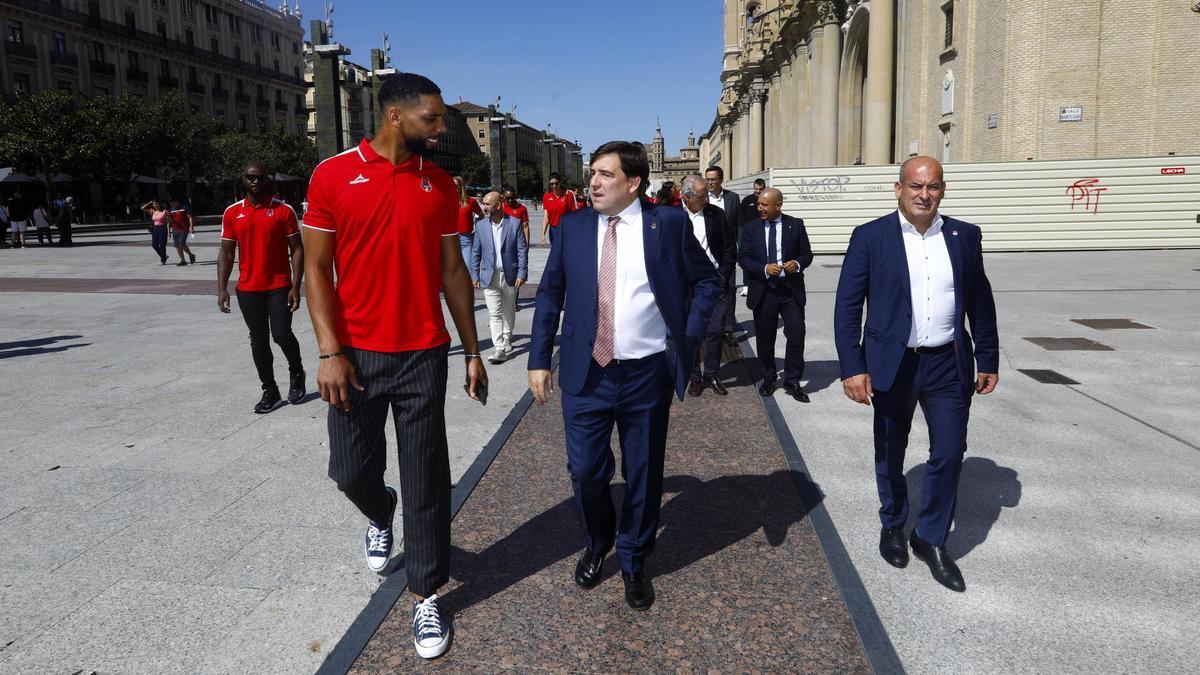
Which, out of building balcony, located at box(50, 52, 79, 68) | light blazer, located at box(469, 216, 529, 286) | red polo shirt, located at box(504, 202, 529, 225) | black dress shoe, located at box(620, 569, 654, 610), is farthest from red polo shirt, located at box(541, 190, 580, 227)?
building balcony, located at box(50, 52, 79, 68)

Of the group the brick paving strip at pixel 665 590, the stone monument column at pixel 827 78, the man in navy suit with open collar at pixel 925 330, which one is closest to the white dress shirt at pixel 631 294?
the man in navy suit with open collar at pixel 925 330

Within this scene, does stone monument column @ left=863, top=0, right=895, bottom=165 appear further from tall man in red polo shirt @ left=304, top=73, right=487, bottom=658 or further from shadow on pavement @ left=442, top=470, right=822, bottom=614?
tall man in red polo shirt @ left=304, top=73, right=487, bottom=658

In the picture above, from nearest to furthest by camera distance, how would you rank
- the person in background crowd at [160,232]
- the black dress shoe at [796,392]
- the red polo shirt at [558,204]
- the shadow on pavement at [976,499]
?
the shadow on pavement at [976,499] < the black dress shoe at [796,392] < the red polo shirt at [558,204] < the person in background crowd at [160,232]

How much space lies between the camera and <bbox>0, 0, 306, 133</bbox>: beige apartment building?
167ft

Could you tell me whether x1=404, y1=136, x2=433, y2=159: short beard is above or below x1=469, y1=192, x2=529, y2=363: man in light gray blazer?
above

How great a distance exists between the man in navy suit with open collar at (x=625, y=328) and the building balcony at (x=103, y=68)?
63.5 m

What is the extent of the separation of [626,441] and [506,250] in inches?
214

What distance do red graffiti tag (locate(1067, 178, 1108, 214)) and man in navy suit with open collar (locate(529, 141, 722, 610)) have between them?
2051 cm

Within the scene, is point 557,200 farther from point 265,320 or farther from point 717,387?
point 265,320

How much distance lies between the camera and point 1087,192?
20.6 meters

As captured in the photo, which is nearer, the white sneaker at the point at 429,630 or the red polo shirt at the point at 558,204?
the white sneaker at the point at 429,630

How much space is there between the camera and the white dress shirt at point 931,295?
3604 mm

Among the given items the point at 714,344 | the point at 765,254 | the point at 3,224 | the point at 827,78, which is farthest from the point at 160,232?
the point at 827,78

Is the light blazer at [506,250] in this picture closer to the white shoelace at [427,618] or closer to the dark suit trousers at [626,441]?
the dark suit trousers at [626,441]
